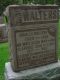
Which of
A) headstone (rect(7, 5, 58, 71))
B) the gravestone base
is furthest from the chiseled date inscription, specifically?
the gravestone base

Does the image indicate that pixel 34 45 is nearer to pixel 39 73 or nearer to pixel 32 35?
pixel 32 35

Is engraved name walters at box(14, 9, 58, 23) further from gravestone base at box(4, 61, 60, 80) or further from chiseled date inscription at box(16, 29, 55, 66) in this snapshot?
gravestone base at box(4, 61, 60, 80)

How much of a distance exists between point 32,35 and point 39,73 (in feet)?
2.07

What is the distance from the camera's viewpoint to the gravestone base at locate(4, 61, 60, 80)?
3.59 m

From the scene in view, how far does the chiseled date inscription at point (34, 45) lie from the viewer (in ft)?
11.9

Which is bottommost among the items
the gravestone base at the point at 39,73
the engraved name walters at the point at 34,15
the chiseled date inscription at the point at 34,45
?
the gravestone base at the point at 39,73

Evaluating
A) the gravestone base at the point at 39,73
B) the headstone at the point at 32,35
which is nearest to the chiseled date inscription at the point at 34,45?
the headstone at the point at 32,35

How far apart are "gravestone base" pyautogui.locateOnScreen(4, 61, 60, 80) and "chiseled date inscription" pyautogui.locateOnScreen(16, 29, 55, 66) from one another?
5.8 inches

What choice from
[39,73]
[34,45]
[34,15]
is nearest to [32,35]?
[34,45]

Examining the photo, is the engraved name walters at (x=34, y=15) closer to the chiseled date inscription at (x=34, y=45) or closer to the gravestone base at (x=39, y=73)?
the chiseled date inscription at (x=34, y=45)

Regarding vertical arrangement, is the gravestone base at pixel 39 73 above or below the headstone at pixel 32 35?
below

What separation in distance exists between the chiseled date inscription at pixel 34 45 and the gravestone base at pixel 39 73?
148mm

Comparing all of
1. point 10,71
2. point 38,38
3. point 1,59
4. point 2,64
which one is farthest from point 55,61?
point 1,59

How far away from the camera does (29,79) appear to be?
3631mm
